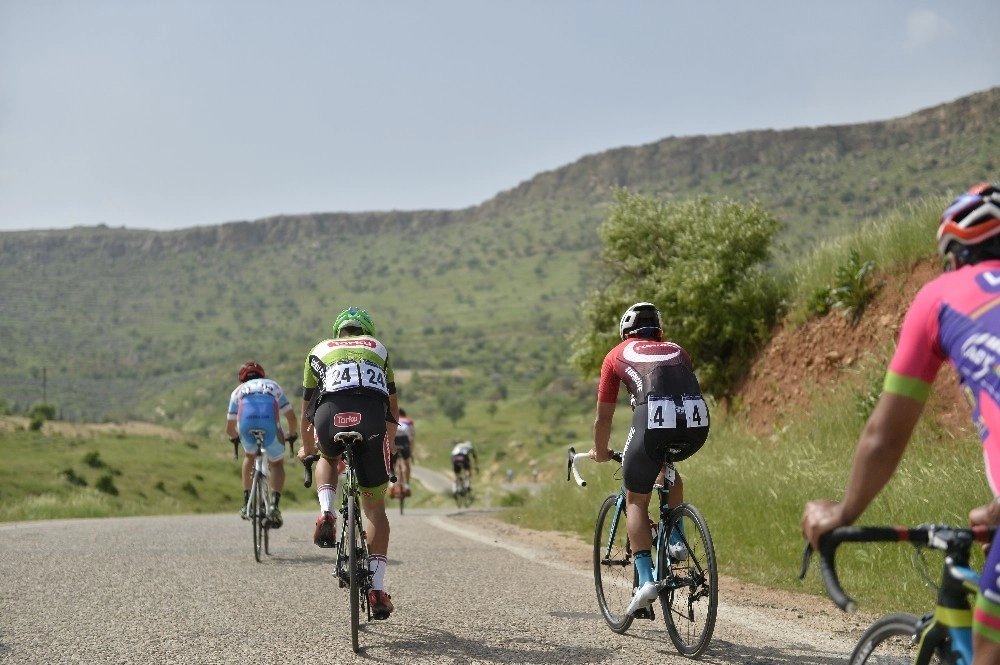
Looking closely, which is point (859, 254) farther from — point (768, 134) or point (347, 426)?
point (768, 134)

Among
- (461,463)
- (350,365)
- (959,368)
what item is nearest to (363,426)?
(350,365)

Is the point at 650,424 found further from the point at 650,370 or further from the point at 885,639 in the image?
the point at 885,639

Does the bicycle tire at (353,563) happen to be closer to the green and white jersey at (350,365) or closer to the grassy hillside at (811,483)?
the green and white jersey at (350,365)

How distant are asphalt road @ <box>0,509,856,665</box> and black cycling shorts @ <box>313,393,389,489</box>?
110 centimetres

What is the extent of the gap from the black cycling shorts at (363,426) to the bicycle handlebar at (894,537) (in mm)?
4371

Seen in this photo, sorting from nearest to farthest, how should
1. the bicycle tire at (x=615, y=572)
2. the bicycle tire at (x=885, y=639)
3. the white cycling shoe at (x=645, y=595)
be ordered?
the bicycle tire at (x=885, y=639) → the white cycling shoe at (x=645, y=595) → the bicycle tire at (x=615, y=572)

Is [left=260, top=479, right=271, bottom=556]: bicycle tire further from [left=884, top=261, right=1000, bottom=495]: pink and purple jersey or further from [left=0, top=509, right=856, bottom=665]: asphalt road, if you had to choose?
[left=884, top=261, right=1000, bottom=495]: pink and purple jersey

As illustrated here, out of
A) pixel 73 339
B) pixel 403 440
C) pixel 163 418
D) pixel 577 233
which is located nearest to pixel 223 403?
pixel 163 418

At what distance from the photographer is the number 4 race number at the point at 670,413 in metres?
6.75

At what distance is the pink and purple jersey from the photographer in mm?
3131

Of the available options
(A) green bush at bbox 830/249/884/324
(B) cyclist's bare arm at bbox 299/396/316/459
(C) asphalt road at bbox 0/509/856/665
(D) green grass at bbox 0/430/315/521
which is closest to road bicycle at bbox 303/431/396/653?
(C) asphalt road at bbox 0/509/856/665

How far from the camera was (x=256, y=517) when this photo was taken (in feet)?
40.9

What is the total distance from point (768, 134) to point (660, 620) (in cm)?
17895

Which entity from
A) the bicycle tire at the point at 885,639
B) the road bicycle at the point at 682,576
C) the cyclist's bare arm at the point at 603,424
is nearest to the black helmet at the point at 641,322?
the cyclist's bare arm at the point at 603,424
